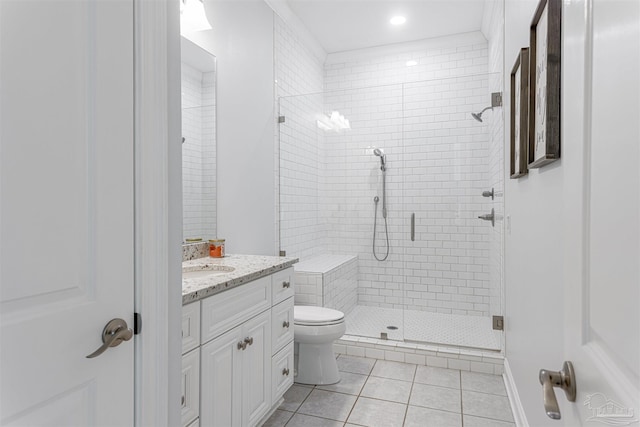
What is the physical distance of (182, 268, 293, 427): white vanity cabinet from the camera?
4.99ft

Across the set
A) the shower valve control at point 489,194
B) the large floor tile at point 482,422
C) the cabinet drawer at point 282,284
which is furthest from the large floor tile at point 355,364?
the shower valve control at point 489,194

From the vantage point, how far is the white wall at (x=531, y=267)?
125 cm

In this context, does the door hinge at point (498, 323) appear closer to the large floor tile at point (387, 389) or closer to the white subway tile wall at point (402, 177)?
the white subway tile wall at point (402, 177)

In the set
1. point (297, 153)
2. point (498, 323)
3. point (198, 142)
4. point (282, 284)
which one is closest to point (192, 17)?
point (198, 142)

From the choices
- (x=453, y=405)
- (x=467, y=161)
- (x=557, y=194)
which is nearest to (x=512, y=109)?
(x=557, y=194)

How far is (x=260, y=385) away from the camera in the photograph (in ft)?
6.24

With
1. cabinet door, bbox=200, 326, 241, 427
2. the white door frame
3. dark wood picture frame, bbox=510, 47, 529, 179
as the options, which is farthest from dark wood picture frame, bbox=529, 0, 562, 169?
cabinet door, bbox=200, 326, 241, 427

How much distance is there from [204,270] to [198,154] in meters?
0.86

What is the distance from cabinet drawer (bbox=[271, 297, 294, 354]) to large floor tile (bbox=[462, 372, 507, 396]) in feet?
4.07

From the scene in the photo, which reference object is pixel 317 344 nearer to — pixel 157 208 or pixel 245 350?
pixel 245 350

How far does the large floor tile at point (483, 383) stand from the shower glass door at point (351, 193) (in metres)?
0.81

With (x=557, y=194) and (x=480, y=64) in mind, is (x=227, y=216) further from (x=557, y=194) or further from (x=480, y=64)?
(x=480, y=64)

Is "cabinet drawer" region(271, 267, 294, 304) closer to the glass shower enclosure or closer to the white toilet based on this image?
the white toilet

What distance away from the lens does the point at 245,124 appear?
297 cm
